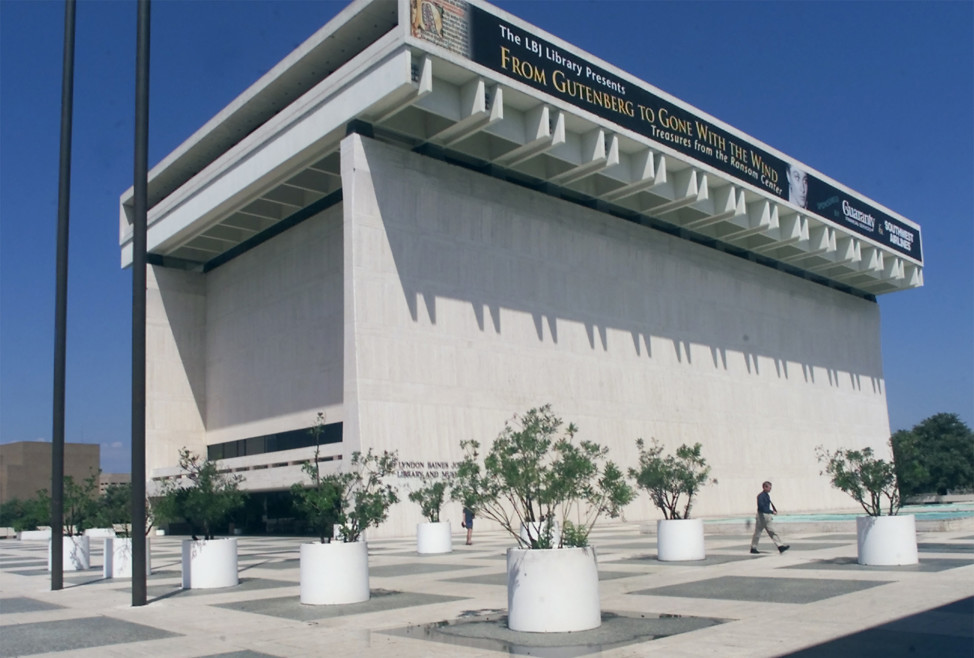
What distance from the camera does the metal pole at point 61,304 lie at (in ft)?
57.2

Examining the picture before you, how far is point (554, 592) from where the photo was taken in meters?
10.2

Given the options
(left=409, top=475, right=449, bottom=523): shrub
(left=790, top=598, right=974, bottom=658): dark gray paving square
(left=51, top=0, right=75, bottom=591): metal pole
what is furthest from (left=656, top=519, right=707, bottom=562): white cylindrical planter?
(left=51, top=0, right=75, bottom=591): metal pole

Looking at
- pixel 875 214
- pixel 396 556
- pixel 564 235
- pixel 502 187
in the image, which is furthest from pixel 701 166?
pixel 396 556

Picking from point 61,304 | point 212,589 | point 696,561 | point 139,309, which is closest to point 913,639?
→ point 696,561

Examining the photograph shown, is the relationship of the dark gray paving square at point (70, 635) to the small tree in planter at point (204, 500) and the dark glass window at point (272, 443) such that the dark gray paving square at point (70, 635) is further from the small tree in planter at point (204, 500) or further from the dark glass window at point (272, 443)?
the dark glass window at point (272, 443)

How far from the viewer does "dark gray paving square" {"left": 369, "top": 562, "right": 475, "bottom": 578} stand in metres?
18.7

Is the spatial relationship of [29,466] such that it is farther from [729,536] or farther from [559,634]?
[559,634]

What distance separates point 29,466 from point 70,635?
4195 inches

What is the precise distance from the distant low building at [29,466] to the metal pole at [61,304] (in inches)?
3681

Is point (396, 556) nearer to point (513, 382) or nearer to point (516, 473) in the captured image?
point (516, 473)

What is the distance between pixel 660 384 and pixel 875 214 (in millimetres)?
26045

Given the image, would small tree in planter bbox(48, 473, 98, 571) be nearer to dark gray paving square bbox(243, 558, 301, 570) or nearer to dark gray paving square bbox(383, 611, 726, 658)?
dark gray paving square bbox(243, 558, 301, 570)

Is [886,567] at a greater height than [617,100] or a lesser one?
lesser

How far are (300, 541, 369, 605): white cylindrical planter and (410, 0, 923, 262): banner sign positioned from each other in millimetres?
24437
